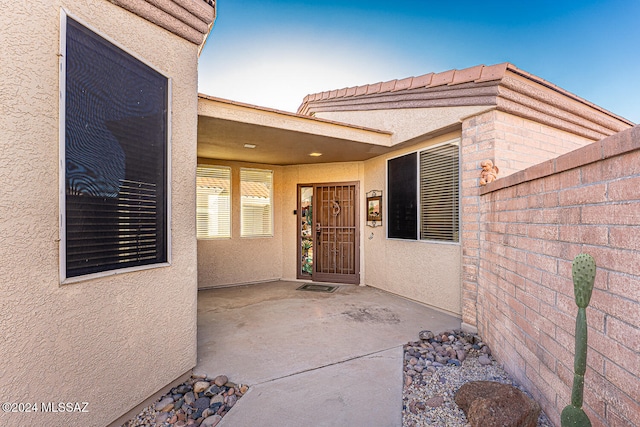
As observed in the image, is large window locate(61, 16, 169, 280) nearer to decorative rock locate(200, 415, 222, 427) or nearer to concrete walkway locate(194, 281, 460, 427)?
decorative rock locate(200, 415, 222, 427)

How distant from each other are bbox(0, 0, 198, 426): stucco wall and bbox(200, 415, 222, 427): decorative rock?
52 cm

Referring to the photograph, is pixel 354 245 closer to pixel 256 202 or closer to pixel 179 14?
pixel 256 202

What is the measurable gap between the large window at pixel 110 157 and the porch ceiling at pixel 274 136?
1.41m

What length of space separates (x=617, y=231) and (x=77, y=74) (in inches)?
117

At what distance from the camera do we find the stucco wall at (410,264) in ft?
14.5

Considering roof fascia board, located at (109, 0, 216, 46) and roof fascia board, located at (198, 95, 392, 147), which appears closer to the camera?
roof fascia board, located at (109, 0, 216, 46)

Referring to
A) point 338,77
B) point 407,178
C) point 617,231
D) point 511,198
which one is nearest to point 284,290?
point 407,178

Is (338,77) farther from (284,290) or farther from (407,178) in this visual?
(284,290)

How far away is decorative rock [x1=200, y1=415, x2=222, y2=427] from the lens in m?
2.08

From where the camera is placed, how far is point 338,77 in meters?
9.04

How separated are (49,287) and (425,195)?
4633 millimetres

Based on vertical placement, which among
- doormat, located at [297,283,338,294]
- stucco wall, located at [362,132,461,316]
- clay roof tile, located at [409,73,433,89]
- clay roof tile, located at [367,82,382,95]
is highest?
clay roof tile, located at [367,82,382,95]

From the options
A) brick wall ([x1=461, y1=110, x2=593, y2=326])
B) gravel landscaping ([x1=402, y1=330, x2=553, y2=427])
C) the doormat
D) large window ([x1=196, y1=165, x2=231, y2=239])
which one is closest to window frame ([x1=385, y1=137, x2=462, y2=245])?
brick wall ([x1=461, y1=110, x2=593, y2=326])

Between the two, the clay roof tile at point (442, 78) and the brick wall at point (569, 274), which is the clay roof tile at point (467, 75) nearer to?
the clay roof tile at point (442, 78)
